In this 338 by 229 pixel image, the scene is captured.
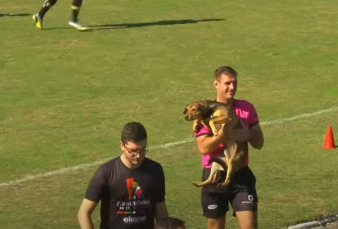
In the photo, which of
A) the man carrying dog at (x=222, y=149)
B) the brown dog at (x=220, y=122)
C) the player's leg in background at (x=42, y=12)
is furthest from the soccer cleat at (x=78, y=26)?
the brown dog at (x=220, y=122)

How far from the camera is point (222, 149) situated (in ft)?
34.4

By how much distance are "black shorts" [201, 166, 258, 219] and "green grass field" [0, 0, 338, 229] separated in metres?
1.86

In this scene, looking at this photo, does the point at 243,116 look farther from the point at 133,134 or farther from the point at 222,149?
the point at 133,134

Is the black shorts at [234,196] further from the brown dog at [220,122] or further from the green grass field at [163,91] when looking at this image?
the green grass field at [163,91]

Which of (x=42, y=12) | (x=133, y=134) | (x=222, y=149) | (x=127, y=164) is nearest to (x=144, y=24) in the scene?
(x=42, y=12)

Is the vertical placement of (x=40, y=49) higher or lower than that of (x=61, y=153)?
higher

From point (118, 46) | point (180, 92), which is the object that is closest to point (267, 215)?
point (180, 92)

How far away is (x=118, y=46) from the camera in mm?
23016

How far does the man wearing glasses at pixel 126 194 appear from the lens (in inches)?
358

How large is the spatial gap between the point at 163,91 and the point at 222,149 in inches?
366

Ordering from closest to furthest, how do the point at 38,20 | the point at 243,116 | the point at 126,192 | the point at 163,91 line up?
the point at 126,192 < the point at 243,116 < the point at 163,91 < the point at 38,20

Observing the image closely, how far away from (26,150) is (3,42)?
7.78 metres

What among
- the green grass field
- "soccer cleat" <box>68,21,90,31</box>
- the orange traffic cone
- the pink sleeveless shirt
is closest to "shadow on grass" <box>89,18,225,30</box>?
the green grass field

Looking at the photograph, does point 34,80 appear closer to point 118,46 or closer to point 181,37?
point 118,46
